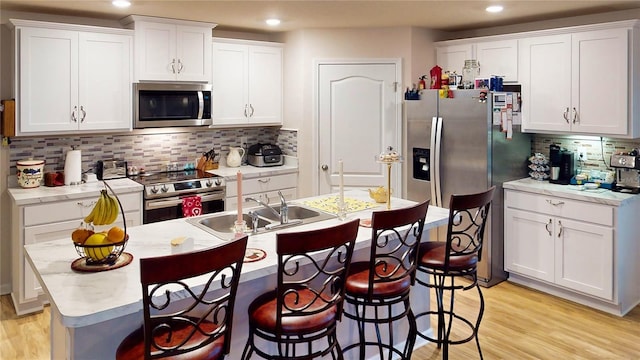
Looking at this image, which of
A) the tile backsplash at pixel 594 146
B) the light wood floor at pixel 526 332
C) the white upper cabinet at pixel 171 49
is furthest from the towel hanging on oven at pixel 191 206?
the tile backsplash at pixel 594 146

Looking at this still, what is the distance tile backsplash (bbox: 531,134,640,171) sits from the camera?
417cm

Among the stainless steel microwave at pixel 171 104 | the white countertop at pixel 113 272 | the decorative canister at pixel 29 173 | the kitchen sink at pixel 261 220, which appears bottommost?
the white countertop at pixel 113 272

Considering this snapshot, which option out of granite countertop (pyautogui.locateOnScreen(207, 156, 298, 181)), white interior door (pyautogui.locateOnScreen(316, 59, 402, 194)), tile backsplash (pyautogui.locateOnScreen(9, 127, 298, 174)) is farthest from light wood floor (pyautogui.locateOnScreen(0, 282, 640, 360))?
granite countertop (pyautogui.locateOnScreen(207, 156, 298, 181))

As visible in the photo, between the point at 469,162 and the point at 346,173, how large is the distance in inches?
52.0

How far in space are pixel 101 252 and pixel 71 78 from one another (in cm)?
252

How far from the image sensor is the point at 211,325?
1.97 m

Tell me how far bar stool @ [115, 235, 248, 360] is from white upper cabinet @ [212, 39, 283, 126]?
3.27 meters

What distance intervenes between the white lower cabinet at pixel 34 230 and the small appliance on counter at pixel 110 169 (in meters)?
0.54

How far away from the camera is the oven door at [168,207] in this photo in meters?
4.26

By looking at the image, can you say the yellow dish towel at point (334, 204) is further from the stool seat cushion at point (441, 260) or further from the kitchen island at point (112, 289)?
the stool seat cushion at point (441, 260)

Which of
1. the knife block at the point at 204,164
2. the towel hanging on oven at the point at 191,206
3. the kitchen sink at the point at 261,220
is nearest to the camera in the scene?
the kitchen sink at the point at 261,220

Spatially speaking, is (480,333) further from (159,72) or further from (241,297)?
(159,72)

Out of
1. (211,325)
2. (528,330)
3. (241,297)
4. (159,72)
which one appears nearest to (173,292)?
(211,325)

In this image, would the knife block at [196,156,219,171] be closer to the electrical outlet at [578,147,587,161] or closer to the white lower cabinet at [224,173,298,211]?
the white lower cabinet at [224,173,298,211]
